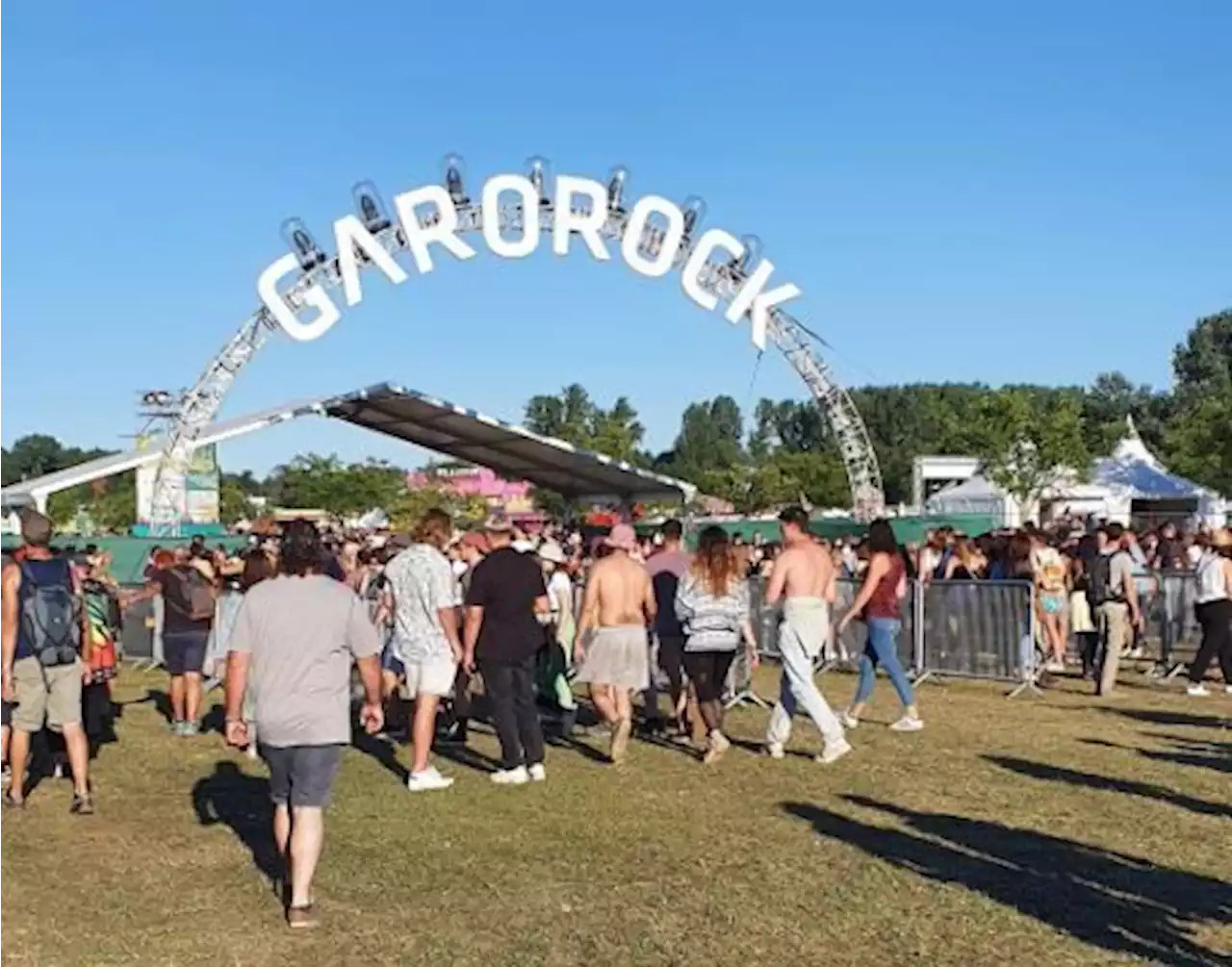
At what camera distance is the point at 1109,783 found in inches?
401

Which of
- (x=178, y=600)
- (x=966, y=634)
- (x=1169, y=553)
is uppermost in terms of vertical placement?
(x=1169, y=553)

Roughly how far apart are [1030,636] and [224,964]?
10.8 metres

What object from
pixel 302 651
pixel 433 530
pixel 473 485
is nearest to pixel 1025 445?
pixel 433 530

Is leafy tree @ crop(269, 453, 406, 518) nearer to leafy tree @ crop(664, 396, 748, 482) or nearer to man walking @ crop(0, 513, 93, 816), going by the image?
leafy tree @ crop(664, 396, 748, 482)

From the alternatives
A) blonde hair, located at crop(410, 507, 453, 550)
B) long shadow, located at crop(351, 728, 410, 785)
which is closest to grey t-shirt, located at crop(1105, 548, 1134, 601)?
long shadow, located at crop(351, 728, 410, 785)

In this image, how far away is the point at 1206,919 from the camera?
6.69 m

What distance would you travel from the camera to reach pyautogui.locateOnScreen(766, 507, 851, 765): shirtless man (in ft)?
36.0

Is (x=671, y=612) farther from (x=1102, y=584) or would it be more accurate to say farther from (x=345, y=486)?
(x=345, y=486)

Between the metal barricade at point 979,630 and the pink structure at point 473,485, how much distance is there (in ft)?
221

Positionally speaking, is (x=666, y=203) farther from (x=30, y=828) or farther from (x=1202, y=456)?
(x=1202, y=456)

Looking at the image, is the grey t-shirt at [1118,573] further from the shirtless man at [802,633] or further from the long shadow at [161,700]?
the long shadow at [161,700]

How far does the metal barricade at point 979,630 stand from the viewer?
611 inches

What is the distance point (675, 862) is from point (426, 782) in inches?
107

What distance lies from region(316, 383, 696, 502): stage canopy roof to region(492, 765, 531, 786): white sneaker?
2170 centimetres
